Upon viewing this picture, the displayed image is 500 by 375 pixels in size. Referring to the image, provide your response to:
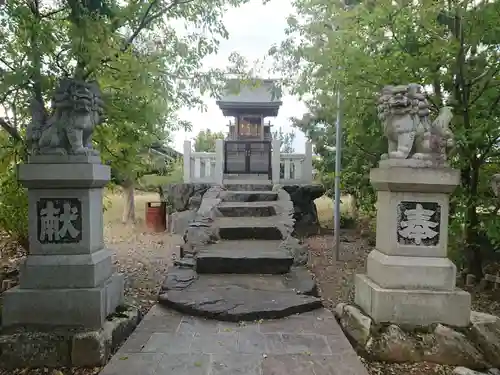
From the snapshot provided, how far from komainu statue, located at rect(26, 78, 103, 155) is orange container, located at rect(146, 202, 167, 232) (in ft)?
29.5

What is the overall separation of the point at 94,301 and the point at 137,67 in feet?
7.68

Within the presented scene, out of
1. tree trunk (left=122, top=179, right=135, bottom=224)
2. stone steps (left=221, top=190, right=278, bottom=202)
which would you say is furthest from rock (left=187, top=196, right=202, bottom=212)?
tree trunk (left=122, top=179, right=135, bottom=224)

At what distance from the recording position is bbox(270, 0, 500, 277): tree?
449cm

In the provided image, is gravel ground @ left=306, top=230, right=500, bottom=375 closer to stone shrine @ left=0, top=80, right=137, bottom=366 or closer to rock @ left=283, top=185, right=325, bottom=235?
rock @ left=283, top=185, right=325, bottom=235

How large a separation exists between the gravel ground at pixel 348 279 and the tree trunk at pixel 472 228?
0.46 m

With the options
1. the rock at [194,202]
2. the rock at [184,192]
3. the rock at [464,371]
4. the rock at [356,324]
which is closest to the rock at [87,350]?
the rock at [356,324]

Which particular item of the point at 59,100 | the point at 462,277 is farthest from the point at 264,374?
the point at 462,277

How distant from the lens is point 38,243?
3307 mm

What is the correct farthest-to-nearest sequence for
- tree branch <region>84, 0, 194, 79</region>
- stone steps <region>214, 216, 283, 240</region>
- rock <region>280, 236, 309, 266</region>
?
stone steps <region>214, 216, 283, 240</region>, rock <region>280, 236, 309, 266</region>, tree branch <region>84, 0, 194, 79</region>

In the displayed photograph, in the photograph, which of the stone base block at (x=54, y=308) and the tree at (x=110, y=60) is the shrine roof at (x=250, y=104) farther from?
the stone base block at (x=54, y=308)

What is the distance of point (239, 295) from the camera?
3.90 metres

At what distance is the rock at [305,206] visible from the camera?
10976 mm

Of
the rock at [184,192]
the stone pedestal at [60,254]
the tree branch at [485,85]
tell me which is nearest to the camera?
the stone pedestal at [60,254]

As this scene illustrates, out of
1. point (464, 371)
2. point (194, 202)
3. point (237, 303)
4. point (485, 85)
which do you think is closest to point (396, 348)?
point (464, 371)
